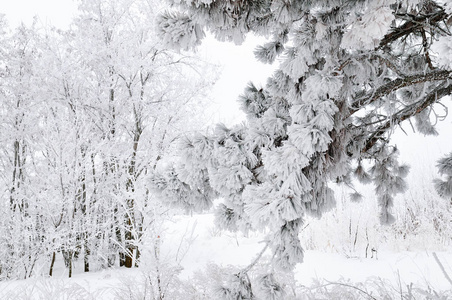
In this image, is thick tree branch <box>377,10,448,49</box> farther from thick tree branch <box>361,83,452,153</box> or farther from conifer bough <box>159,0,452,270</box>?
thick tree branch <box>361,83,452,153</box>

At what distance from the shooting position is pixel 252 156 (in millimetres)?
1630

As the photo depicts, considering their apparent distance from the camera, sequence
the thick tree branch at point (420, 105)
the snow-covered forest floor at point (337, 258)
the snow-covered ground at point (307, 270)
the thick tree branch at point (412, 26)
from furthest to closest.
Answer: the snow-covered ground at point (307, 270) < the snow-covered forest floor at point (337, 258) < the thick tree branch at point (420, 105) < the thick tree branch at point (412, 26)

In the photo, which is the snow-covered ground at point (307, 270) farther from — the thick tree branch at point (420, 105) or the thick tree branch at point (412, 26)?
the thick tree branch at point (412, 26)

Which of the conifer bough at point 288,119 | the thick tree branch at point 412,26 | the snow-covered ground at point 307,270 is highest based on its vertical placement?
the thick tree branch at point 412,26

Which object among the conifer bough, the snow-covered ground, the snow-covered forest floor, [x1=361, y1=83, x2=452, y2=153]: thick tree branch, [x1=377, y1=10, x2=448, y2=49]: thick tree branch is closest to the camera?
the conifer bough

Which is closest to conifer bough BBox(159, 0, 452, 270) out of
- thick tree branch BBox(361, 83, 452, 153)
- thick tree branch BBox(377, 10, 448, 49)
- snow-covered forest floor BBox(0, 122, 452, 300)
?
thick tree branch BBox(377, 10, 448, 49)

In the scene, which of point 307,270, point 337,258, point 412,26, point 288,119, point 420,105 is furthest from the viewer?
point 337,258

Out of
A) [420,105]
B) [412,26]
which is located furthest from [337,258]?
[412,26]

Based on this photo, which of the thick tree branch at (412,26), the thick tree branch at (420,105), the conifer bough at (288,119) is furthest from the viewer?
the thick tree branch at (420,105)

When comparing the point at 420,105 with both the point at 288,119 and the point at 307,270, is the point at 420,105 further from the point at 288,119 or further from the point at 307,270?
the point at 307,270

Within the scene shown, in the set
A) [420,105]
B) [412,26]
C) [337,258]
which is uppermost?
[412,26]

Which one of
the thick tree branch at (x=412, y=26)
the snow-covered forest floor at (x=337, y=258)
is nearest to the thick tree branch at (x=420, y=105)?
the thick tree branch at (x=412, y=26)

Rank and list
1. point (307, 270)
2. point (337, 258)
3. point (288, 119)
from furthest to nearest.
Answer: point (337, 258)
point (307, 270)
point (288, 119)

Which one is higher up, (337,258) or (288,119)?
(288,119)
